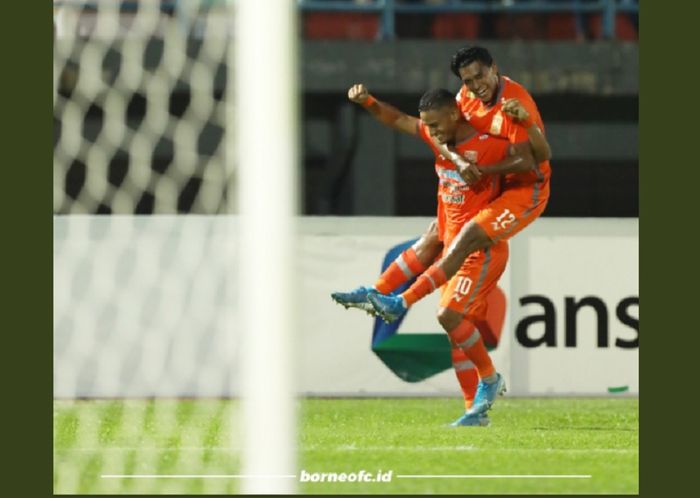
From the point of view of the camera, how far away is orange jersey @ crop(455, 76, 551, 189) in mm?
9000

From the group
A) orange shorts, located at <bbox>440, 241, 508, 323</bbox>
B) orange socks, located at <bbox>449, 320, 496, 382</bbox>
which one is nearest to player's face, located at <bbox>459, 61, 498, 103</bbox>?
orange shorts, located at <bbox>440, 241, 508, 323</bbox>

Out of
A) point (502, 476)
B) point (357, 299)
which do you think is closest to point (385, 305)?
point (357, 299)

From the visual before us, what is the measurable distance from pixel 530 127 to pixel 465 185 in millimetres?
683

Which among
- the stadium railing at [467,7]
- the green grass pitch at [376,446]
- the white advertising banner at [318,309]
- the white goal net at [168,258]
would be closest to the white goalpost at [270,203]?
the white goal net at [168,258]

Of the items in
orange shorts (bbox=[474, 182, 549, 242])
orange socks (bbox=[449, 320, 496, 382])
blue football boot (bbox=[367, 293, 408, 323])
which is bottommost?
orange socks (bbox=[449, 320, 496, 382])

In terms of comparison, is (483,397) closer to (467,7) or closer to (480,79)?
(480,79)

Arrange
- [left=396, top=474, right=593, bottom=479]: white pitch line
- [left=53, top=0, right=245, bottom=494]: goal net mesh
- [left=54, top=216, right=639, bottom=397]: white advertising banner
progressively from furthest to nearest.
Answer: [left=54, top=216, right=639, bottom=397]: white advertising banner < [left=53, top=0, right=245, bottom=494]: goal net mesh < [left=396, top=474, right=593, bottom=479]: white pitch line

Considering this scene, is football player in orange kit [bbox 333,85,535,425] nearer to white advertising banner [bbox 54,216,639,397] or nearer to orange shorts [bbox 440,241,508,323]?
orange shorts [bbox 440,241,508,323]

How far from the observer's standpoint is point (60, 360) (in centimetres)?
1177

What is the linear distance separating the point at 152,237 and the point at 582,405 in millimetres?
3549

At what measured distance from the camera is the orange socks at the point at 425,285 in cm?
901

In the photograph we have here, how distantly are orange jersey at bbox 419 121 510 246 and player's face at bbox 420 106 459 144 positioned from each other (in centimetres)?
10

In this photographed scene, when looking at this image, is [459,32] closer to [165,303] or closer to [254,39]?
[165,303]

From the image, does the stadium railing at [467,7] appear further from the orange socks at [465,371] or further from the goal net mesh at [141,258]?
the orange socks at [465,371]
